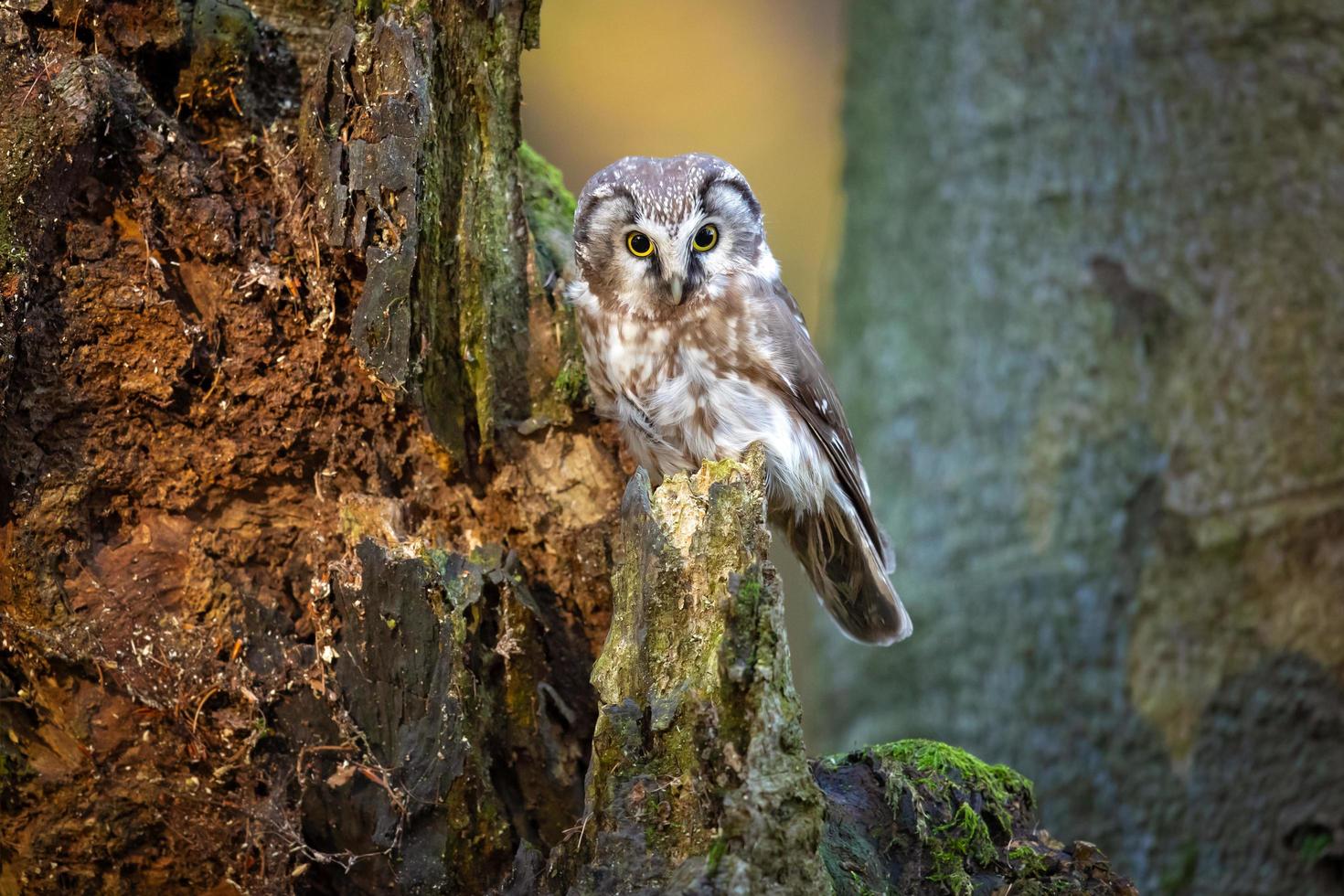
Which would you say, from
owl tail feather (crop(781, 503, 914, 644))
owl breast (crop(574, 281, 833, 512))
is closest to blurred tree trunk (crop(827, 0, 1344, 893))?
owl tail feather (crop(781, 503, 914, 644))

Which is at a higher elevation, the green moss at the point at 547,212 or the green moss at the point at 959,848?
the green moss at the point at 547,212

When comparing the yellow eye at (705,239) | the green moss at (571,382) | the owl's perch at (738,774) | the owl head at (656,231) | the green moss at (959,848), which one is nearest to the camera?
the owl's perch at (738,774)

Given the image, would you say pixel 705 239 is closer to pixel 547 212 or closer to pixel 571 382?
pixel 547 212

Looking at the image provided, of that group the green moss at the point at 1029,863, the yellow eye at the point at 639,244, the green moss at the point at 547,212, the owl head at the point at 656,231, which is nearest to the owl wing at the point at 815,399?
the owl head at the point at 656,231

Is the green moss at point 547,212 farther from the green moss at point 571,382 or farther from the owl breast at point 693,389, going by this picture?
the green moss at point 571,382

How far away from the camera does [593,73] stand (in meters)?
7.74

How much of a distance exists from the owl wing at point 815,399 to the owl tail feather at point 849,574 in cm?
6

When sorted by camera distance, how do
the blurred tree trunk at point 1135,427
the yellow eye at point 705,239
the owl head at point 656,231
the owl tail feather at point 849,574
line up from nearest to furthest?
the owl head at point 656,231 → the yellow eye at point 705,239 → the owl tail feather at point 849,574 → the blurred tree trunk at point 1135,427

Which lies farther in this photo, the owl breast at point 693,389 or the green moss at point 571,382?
the owl breast at point 693,389

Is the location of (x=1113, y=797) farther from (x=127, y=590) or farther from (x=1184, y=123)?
(x=127, y=590)

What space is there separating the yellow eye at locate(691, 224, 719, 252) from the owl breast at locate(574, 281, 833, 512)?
0.18 meters

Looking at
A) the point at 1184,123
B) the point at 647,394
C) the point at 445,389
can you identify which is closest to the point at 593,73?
the point at 1184,123

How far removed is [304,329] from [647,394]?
3.18 ft

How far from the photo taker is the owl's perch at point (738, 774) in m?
1.93
